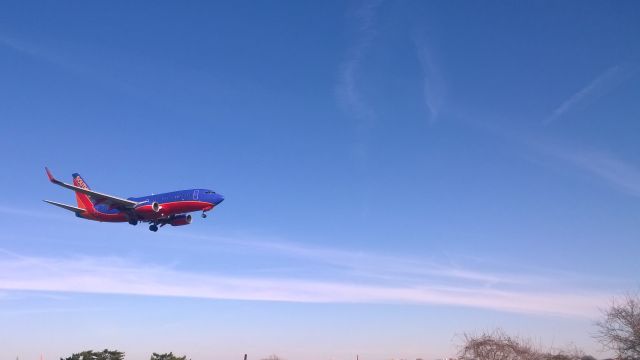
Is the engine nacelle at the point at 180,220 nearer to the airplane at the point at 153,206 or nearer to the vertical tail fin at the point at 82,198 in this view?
the airplane at the point at 153,206

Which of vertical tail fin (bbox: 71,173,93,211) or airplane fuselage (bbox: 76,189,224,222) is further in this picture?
vertical tail fin (bbox: 71,173,93,211)

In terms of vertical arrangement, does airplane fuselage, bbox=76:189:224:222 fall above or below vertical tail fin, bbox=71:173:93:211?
below

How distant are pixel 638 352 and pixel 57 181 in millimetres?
63303

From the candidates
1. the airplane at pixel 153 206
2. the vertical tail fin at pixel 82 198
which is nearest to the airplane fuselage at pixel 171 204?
the airplane at pixel 153 206

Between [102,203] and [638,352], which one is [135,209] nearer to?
[102,203]

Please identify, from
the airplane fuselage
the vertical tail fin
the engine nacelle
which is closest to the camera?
the airplane fuselage

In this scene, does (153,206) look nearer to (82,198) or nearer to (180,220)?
(180,220)

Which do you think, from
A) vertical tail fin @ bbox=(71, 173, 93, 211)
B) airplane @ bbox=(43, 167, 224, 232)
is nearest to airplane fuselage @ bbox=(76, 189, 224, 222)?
airplane @ bbox=(43, 167, 224, 232)

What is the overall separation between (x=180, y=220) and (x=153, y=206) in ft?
16.4

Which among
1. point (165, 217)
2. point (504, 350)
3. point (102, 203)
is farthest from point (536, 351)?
point (102, 203)

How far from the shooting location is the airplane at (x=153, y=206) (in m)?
73.6

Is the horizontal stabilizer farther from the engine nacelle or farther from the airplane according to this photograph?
the engine nacelle

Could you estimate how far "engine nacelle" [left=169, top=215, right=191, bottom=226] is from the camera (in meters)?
77.9

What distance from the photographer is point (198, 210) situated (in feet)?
243
